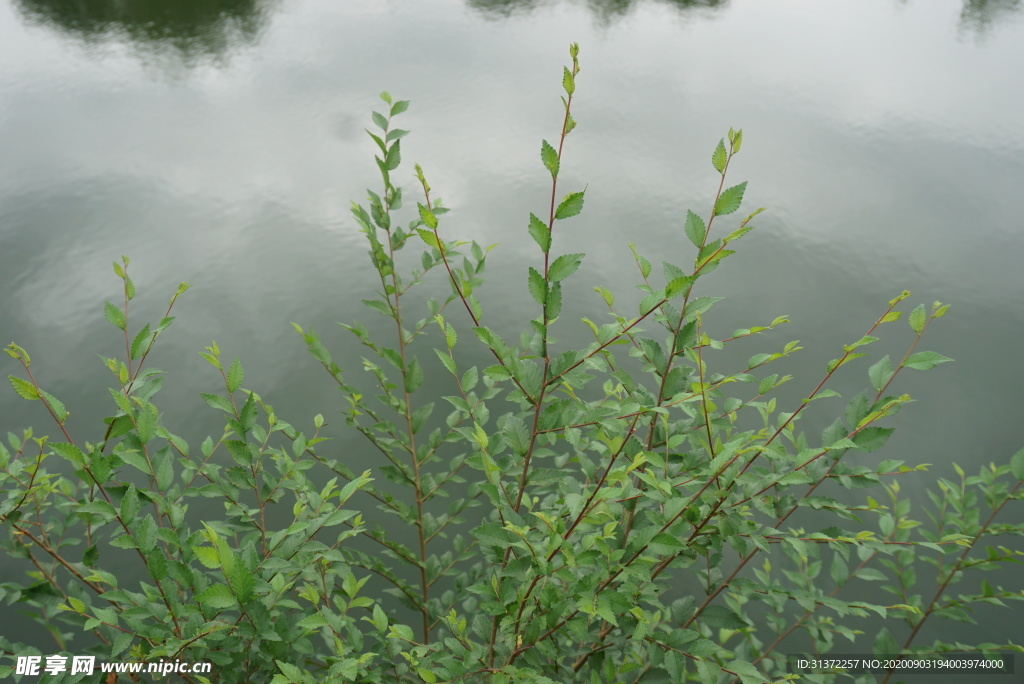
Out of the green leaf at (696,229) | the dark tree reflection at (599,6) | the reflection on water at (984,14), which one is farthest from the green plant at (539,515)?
the reflection on water at (984,14)

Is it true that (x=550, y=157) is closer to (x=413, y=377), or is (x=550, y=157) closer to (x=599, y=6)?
(x=413, y=377)

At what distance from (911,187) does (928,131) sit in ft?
2.62

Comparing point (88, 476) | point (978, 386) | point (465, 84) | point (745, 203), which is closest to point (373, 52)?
point (465, 84)

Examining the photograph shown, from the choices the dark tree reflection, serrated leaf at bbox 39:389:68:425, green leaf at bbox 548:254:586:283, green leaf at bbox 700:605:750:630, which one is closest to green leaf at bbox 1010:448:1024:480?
green leaf at bbox 700:605:750:630

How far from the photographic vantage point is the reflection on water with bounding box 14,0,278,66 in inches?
204

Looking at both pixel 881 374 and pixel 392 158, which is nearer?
pixel 881 374

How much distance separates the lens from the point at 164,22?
18.3ft

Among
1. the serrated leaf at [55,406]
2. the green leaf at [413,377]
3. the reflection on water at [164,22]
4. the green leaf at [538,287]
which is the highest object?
the reflection on water at [164,22]

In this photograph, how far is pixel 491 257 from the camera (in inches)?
122

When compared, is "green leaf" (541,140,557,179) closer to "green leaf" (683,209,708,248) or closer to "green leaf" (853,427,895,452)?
"green leaf" (683,209,708,248)

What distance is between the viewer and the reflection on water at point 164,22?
5.17 m

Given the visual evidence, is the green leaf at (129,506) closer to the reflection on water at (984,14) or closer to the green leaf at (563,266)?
the green leaf at (563,266)

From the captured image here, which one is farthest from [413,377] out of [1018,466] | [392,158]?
[1018,466]

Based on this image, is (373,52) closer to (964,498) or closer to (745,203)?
(745,203)
